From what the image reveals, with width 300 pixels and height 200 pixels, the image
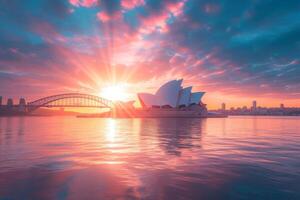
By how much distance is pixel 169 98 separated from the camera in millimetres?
150375

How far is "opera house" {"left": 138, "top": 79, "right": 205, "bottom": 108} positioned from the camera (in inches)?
5785

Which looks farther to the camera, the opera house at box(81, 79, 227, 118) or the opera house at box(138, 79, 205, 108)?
the opera house at box(81, 79, 227, 118)

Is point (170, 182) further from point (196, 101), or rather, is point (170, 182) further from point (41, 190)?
point (196, 101)

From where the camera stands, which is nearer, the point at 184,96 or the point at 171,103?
the point at 171,103

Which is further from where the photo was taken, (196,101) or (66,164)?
(196,101)

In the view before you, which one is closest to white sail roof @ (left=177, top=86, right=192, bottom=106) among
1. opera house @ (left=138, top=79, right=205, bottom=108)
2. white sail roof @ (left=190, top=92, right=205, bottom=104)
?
opera house @ (left=138, top=79, right=205, bottom=108)

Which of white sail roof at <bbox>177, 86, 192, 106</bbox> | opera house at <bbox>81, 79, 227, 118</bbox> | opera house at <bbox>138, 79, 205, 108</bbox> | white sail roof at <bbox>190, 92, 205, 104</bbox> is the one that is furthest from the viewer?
white sail roof at <bbox>190, 92, 205, 104</bbox>

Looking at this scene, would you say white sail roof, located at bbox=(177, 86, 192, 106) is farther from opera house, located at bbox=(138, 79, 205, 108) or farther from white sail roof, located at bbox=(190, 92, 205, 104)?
white sail roof, located at bbox=(190, 92, 205, 104)

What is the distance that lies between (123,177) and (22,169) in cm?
514

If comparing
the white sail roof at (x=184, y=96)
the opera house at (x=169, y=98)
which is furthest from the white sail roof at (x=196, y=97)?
the white sail roof at (x=184, y=96)

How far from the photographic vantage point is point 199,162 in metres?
13.3

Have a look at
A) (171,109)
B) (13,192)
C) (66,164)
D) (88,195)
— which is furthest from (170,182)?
(171,109)

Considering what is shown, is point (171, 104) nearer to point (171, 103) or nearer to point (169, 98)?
point (171, 103)

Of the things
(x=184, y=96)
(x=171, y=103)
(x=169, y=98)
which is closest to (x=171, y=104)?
(x=171, y=103)
